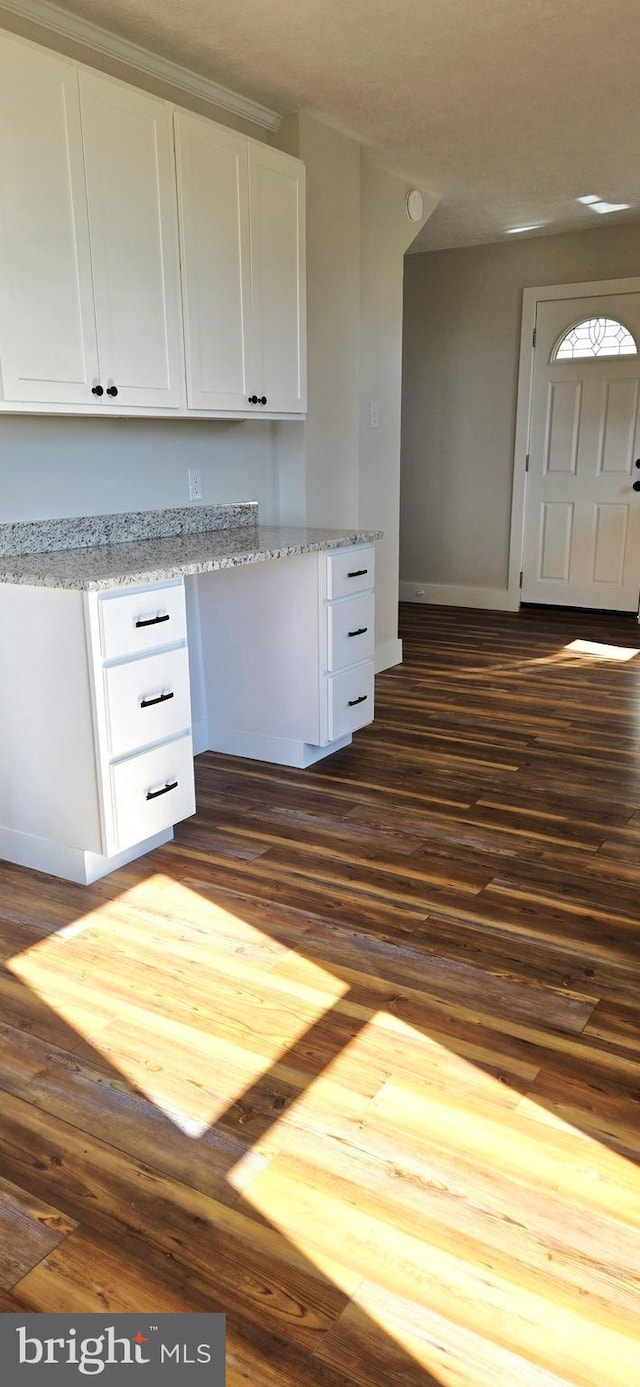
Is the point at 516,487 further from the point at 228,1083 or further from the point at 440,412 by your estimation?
the point at 228,1083

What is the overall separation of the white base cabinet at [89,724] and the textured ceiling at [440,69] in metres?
1.91

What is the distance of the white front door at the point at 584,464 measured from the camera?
20.6 feet

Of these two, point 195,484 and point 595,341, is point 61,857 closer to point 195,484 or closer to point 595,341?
point 195,484

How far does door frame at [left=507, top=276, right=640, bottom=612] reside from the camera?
6.18m

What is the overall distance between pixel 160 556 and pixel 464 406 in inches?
181

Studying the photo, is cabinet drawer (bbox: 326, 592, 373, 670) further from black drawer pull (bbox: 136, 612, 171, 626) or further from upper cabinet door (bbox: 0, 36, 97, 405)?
upper cabinet door (bbox: 0, 36, 97, 405)

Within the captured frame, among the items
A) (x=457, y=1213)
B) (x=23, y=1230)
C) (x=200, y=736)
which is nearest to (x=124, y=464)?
(x=200, y=736)

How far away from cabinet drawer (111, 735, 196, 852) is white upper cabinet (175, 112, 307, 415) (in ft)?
4.15

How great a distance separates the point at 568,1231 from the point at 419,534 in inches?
240

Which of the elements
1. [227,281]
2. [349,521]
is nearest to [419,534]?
[349,521]

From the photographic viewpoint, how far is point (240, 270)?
11.1 ft

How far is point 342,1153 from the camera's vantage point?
1682 mm

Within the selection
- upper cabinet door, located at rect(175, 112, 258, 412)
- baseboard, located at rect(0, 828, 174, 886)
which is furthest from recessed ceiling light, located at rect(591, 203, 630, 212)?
baseboard, located at rect(0, 828, 174, 886)

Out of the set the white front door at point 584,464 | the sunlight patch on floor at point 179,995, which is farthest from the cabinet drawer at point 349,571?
the white front door at point 584,464
